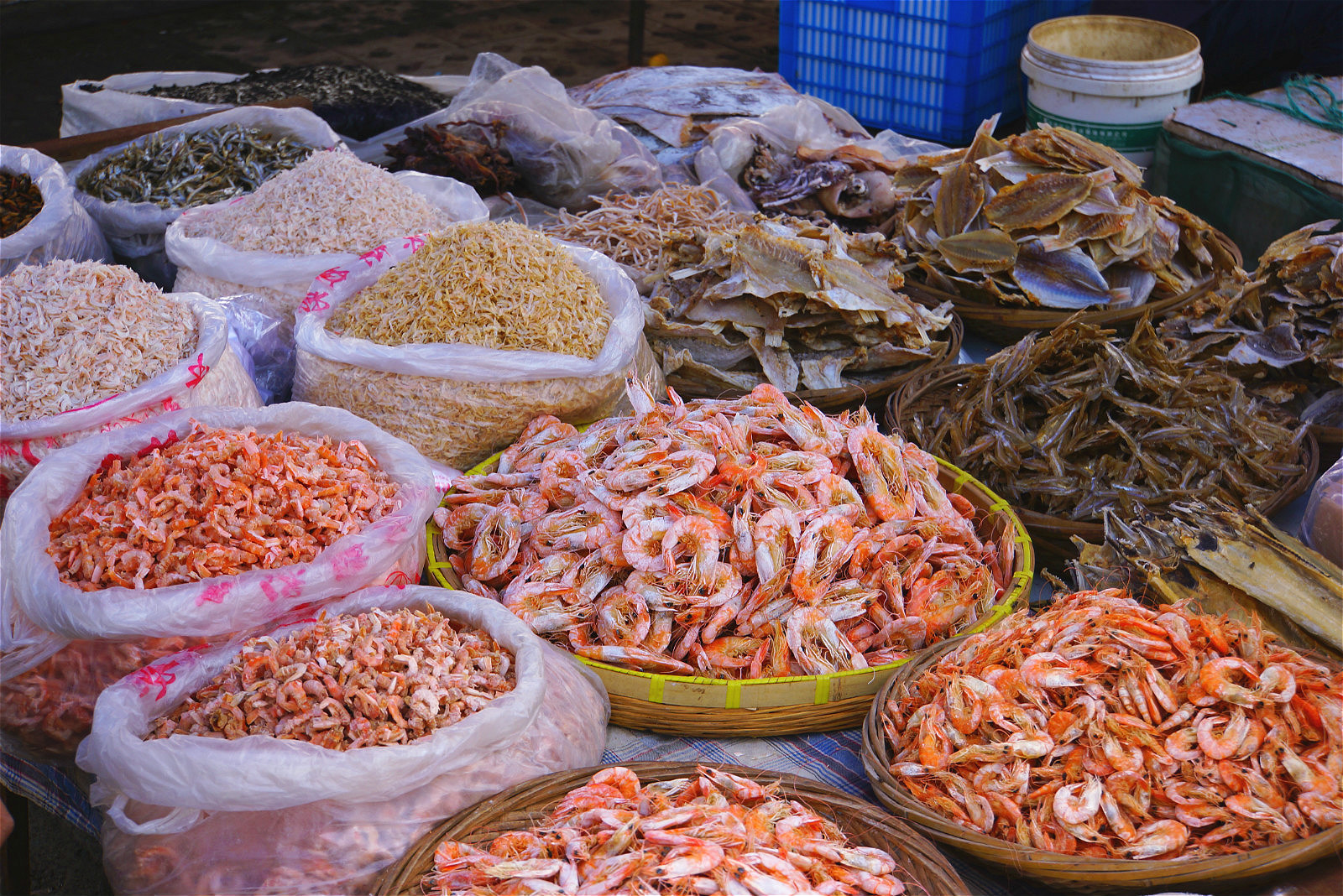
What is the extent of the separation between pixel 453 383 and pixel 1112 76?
3.17 meters

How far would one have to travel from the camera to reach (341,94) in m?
3.97

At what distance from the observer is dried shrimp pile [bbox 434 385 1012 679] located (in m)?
1.82

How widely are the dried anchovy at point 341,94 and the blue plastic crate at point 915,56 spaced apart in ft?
6.54

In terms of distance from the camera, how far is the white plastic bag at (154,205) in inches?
117

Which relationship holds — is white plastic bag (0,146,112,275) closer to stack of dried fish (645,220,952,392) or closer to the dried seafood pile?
stack of dried fish (645,220,952,392)

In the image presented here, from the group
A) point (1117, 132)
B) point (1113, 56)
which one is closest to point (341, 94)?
point (1117, 132)

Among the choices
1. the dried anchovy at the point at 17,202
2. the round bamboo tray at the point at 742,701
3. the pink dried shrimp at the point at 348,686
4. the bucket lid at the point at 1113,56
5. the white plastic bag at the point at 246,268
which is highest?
the bucket lid at the point at 1113,56

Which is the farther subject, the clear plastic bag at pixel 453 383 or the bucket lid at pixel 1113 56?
the bucket lid at pixel 1113 56

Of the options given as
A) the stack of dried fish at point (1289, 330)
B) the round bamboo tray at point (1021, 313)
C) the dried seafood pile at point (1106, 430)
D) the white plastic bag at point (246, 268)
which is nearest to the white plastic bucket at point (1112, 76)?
the round bamboo tray at point (1021, 313)

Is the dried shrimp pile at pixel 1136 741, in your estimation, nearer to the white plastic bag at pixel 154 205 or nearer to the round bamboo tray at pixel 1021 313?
the round bamboo tray at pixel 1021 313

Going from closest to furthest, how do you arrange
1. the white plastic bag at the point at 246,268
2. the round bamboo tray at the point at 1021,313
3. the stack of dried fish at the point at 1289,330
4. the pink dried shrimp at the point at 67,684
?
the pink dried shrimp at the point at 67,684 → the white plastic bag at the point at 246,268 → the stack of dried fish at the point at 1289,330 → the round bamboo tray at the point at 1021,313

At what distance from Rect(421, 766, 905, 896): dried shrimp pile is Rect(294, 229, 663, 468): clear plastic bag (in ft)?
3.22

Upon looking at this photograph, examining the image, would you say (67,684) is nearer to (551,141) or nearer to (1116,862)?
(1116,862)

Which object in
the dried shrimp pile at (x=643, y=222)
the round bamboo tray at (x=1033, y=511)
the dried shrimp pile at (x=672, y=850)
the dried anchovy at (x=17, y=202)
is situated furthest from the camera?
the dried shrimp pile at (x=643, y=222)
